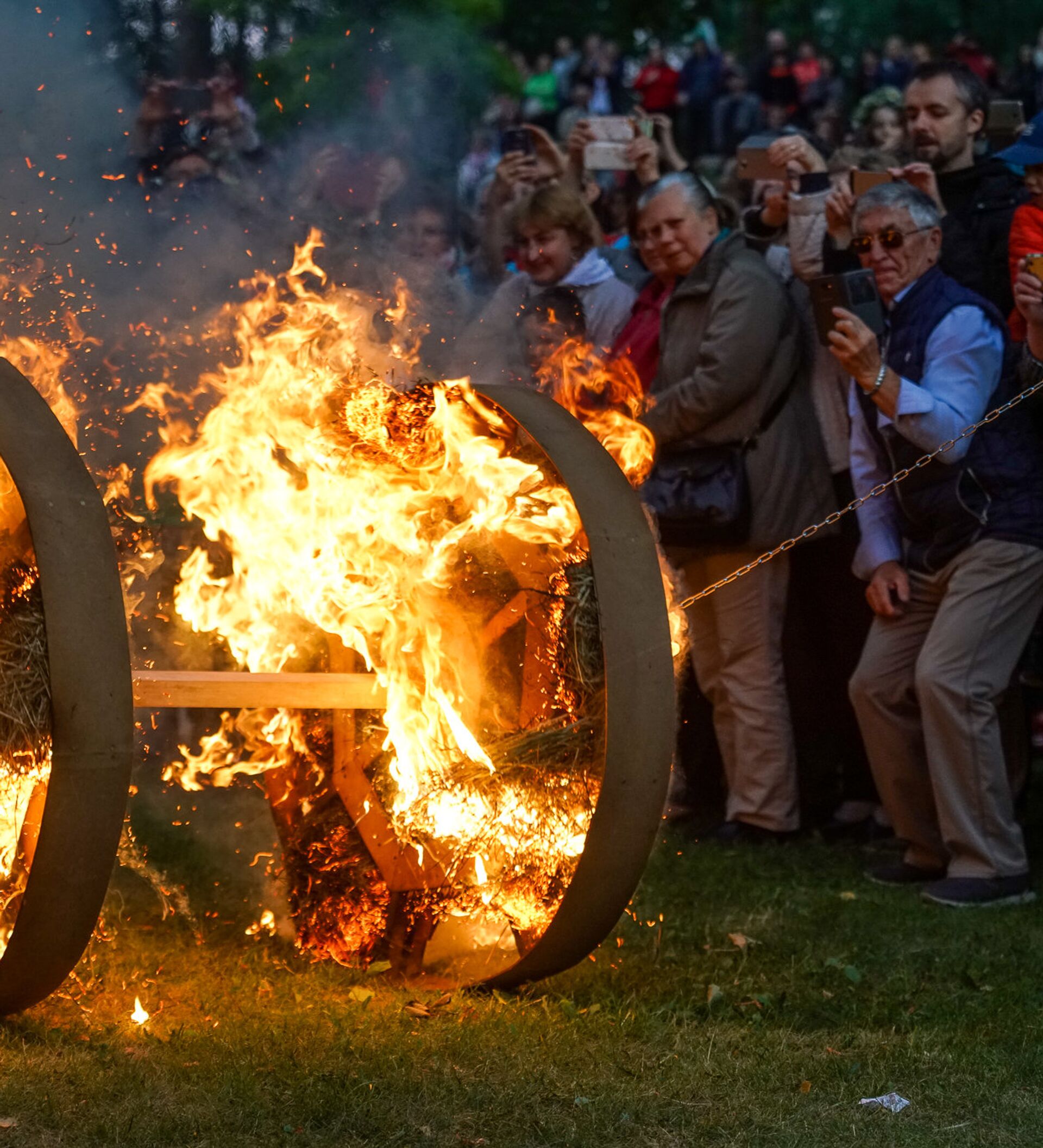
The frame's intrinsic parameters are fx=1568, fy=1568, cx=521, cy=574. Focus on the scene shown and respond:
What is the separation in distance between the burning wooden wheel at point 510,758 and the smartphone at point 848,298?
68.8 inches

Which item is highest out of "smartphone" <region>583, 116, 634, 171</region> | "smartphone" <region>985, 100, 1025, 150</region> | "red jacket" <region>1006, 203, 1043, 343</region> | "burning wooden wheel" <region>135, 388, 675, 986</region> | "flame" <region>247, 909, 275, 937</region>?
"smartphone" <region>583, 116, 634, 171</region>

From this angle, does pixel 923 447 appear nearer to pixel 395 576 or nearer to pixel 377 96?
pixel 395 576


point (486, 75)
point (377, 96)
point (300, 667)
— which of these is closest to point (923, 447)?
point (300, 667)

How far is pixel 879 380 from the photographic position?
220 inches

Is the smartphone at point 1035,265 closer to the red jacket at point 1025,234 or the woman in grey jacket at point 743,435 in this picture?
the red jacket at point 1025,234

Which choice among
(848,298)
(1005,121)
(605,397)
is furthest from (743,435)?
(1005,121)

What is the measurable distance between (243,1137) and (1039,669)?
4557mm

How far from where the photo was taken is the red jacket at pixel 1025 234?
18.7 ft

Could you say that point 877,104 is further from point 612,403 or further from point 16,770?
point 16,770

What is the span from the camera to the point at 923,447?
563cm

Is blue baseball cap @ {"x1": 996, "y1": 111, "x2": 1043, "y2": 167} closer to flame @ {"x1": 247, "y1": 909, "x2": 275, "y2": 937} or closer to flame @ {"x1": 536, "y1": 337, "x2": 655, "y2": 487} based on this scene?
flame @ {"x1": 536, "y1": 337, "x2": 655, "y2": 487}

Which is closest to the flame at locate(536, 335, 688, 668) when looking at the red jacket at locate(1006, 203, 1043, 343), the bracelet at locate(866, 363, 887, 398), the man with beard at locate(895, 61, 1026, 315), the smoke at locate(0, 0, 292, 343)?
the bracelet at locate(866, 363, 887, 398)

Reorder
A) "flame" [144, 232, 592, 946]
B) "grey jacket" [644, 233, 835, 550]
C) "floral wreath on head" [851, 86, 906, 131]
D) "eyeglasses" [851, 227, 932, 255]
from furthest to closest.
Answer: "floral wreath on head" [851, 86, 906, 131] < "grey jacket" [644, 233, 835, 550] < "eyeglasses" [851, 227, 932, 255] < "flame" [144, 232, 592, 946]

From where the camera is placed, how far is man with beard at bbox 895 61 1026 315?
6.15 metres
